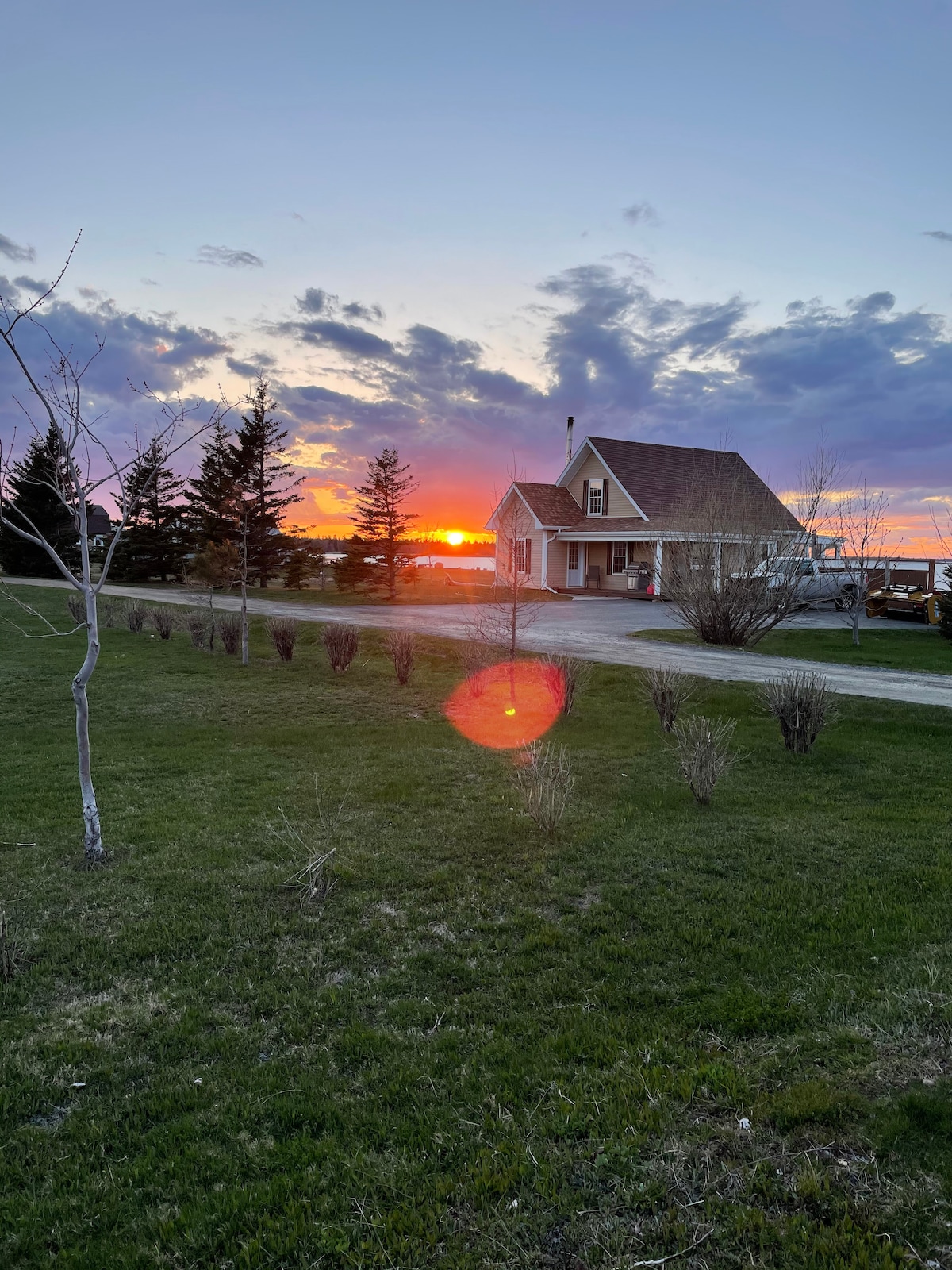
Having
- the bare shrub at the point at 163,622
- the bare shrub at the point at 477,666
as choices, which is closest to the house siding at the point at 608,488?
the bare shrub at the point at 163,622

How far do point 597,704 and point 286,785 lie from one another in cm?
545

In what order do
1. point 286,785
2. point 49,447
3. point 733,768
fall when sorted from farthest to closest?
1. point 733,768
2. point 286,785
3. point 49,447

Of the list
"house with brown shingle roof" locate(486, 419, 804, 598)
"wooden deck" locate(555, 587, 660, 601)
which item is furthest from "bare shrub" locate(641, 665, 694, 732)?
"house with brown shingle roof" locate(486, 419, 804, 598)

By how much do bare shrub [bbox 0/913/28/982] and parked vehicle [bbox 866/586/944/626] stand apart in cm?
2536

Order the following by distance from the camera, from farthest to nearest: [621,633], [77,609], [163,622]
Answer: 1. [77,609]
2. [621,633]
3. [163,622]

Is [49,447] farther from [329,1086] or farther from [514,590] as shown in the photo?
[514,590]

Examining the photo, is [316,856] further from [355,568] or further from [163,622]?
[355,568]

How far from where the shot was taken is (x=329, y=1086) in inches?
127

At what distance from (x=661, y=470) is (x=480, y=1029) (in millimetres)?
32974

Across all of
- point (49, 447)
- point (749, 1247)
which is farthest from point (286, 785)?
point (749, 1247)

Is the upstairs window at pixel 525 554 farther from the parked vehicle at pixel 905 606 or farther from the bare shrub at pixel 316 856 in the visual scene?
the bare shrub at pixel 316 856

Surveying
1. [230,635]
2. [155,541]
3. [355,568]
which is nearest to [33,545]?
[155,541]

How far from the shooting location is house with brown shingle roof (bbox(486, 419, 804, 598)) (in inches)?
1256

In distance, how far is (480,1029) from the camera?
11.9 feet
